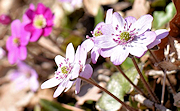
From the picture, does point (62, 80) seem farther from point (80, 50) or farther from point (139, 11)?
point (139, 11)

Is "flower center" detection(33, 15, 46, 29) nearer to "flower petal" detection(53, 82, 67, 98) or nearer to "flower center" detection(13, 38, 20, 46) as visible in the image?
"flower center" detection(13, 38, 20, 46)

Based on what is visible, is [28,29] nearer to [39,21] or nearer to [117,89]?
[39,21]

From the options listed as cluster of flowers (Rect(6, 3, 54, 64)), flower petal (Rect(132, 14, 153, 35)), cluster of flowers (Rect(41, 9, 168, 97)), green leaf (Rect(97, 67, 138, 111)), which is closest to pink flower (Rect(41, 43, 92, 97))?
cluster of flowers (Rect(41, 9, 168, 97))

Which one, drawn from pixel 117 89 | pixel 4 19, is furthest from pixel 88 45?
pixel 4 19

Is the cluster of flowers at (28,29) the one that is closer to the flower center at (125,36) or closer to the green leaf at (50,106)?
the green leaf at (50,106)

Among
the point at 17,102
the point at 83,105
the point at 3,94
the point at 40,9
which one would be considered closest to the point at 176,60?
the point at 83,105
